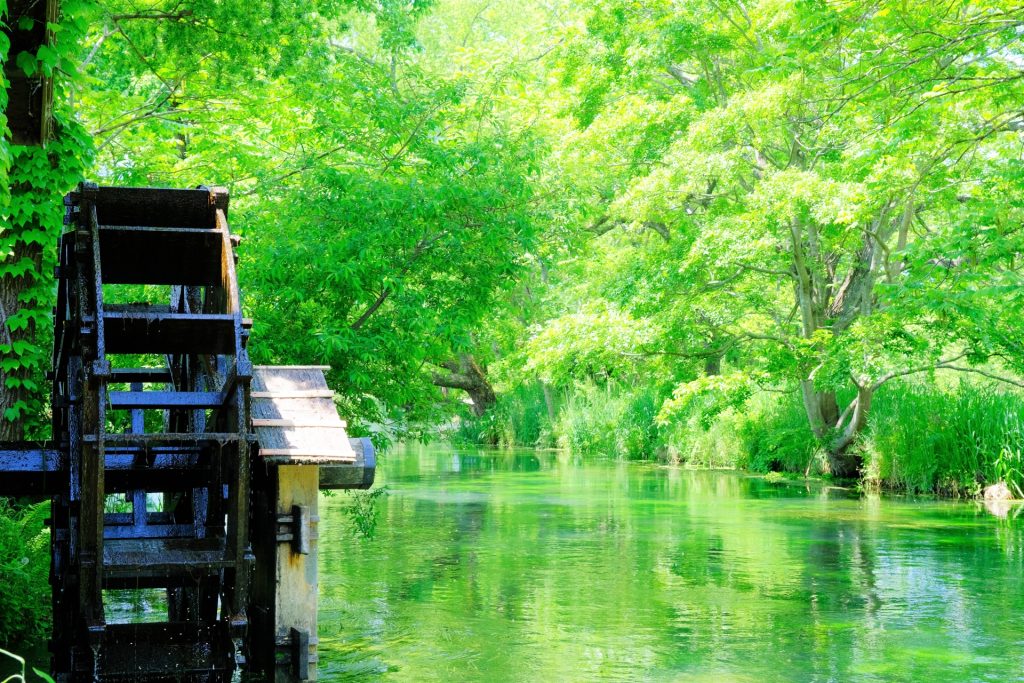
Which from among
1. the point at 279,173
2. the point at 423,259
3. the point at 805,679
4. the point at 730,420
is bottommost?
the point at 805,679

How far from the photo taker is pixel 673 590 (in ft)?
37.1

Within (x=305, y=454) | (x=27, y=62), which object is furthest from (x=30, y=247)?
(x=305, y=454)

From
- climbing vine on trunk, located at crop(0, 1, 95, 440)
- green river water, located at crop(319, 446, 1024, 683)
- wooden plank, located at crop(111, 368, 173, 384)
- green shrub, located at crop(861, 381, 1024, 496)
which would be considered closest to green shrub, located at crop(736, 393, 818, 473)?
green shrub, located at crop(861, 381, 1024, 496)

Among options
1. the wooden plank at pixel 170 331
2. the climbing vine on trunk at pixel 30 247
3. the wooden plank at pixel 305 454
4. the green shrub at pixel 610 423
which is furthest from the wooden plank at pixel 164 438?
the green shrub at pixel 610 423

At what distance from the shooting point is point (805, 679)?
26.5ft

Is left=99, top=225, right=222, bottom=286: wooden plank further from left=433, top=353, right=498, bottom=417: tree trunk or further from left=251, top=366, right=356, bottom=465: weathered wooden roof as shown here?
left=433, top=353, right=498, bottom=417: tree trunk

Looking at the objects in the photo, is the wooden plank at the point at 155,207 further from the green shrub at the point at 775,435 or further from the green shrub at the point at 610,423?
the green shrub at the point at 610,423

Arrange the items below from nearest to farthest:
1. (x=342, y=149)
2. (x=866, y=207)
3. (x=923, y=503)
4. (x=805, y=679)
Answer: (x=805, y=679) < (x=342, y=149) < (x=866, y=207) < (x=923, y=503)

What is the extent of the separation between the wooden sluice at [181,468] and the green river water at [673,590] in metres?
1.29

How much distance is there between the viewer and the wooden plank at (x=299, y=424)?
6809 millimetres

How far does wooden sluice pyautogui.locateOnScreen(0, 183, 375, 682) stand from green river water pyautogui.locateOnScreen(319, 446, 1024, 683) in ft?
4.23

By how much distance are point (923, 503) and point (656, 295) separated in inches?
213

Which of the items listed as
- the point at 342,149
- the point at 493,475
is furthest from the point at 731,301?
the point at 342,149

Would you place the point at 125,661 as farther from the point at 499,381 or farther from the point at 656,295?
the point at 499,381
